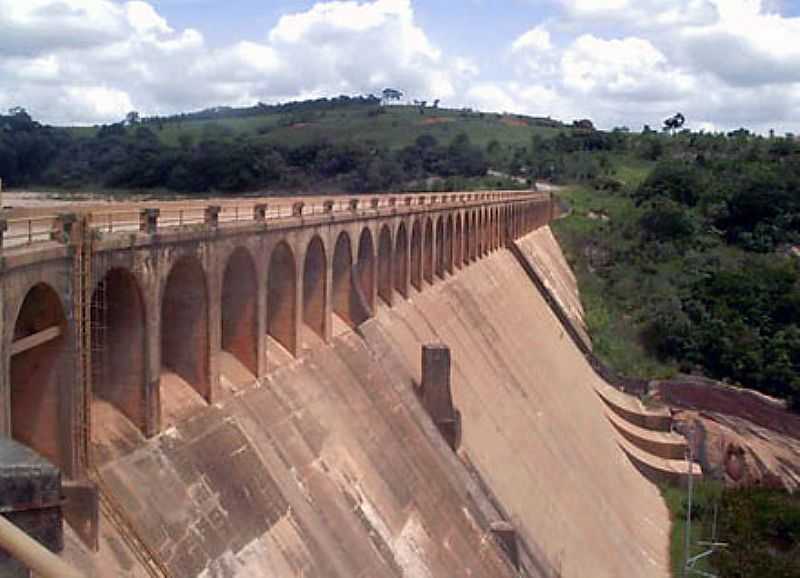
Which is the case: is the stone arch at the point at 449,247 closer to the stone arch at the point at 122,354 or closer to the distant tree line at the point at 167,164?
the distant tree line at the point at 167,164

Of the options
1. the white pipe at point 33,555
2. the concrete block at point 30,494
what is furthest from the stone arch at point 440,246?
the white pipe at point 33,555

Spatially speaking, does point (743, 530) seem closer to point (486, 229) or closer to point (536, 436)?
point (536, 436)

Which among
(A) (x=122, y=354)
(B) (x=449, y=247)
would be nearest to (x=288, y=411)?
(A) (x=122, y=354)

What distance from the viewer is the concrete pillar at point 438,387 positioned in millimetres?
23984

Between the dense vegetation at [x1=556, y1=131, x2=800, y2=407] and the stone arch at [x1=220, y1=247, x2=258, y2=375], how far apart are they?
125ft

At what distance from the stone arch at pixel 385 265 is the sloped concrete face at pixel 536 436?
630mm

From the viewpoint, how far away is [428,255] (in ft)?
116

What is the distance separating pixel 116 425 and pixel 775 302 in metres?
52.2

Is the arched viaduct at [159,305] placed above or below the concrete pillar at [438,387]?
above

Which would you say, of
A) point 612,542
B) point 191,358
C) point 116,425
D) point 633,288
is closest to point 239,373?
point 191,358

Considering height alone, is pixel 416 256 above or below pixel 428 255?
above

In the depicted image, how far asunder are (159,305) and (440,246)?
83.0 ft

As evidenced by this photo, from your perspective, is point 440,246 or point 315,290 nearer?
point 315,290

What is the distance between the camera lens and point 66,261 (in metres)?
11.0
